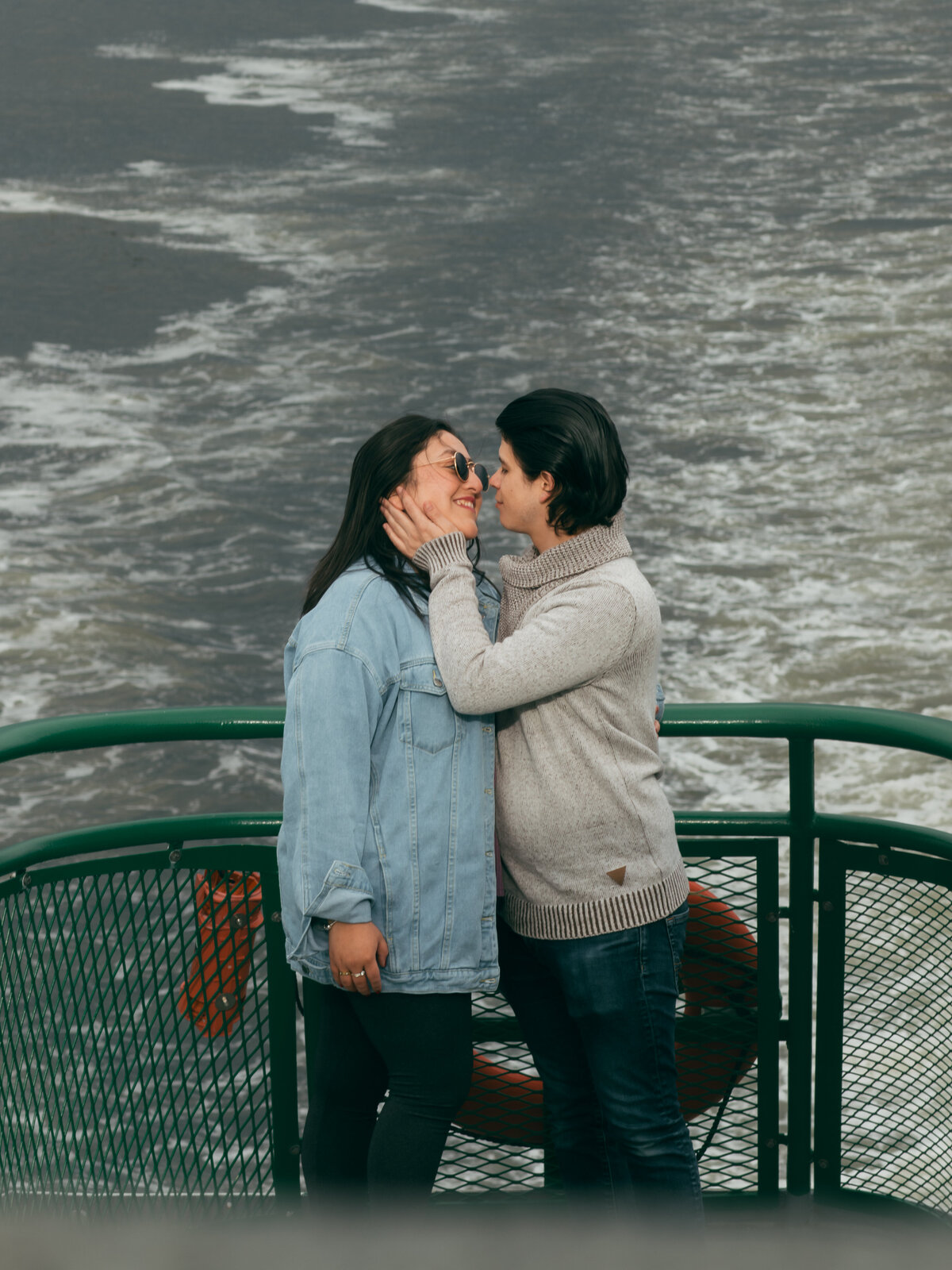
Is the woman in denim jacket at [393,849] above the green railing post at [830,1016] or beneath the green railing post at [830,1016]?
above

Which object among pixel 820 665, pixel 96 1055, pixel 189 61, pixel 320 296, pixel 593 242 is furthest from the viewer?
pixel 189 61

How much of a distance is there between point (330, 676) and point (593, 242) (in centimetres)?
1878

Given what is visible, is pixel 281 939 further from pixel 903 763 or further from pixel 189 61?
pixel 189 61

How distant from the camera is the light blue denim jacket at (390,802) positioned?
2418 mm

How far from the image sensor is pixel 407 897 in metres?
2.48

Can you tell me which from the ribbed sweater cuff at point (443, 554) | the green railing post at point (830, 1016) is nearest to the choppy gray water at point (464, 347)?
the green railing post at point (830, 1016)

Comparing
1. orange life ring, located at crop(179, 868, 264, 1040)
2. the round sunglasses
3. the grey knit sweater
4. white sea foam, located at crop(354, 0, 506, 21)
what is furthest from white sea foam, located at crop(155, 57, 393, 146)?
the grey knit sweater

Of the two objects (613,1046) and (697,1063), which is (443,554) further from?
(697,1063)

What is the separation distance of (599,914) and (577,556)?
1.89 feet

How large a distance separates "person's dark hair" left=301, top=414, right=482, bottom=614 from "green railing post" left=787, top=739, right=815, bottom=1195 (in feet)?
2.48

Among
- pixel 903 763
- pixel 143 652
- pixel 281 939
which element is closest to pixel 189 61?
pixel 143 652

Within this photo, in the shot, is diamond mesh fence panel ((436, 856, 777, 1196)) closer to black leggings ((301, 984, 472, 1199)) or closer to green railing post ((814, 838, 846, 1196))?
green railing post ((814, 838, 846, 1196))

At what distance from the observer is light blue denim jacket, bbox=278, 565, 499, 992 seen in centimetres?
242

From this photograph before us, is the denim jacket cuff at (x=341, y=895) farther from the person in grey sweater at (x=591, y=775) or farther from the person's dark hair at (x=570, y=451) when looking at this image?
the person's dark hair at (x=570, y=451)
